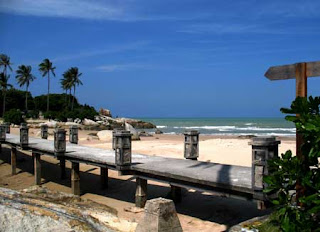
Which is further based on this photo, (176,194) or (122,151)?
(176,194)

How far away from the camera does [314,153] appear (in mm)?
4836

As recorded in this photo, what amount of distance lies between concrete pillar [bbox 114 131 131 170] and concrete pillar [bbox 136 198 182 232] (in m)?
3.69

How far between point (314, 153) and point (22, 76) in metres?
79.8

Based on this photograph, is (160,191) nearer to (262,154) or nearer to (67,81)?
(262,154)

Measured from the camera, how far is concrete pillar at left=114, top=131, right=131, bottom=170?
11.1 meters

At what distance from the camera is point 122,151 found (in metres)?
11.1

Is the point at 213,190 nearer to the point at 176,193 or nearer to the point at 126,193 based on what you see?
the point at 176,193

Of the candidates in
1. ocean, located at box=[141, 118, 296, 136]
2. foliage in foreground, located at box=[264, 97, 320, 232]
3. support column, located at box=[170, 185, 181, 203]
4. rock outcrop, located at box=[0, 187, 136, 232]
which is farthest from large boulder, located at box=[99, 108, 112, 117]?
foliage in foreground, located at box=[264, 97, 320, 232]

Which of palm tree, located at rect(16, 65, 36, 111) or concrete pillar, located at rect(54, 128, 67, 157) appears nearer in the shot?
concrete pillar, located at rect(54, 128, 67, 157)

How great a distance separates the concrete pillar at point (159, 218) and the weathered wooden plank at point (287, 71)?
3239 millimetres

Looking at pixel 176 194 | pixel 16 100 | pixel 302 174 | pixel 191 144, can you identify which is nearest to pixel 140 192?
pixel 176 194

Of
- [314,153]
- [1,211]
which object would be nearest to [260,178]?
[314,153]

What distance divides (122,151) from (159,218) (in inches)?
161

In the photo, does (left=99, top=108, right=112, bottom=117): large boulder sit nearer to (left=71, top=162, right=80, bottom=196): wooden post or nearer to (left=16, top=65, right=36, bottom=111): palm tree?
(left=16, top=65, right=36, bottom=111): palm tree
